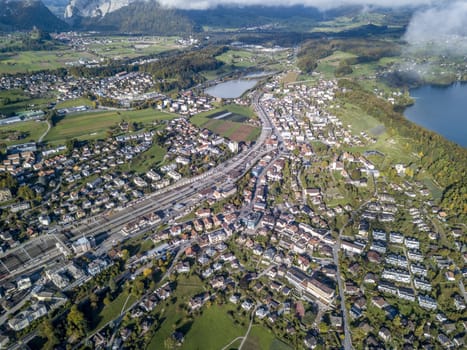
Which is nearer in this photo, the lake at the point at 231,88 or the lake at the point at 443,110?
the lake at the point at 443,110

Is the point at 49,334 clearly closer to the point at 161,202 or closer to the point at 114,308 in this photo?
the point at 114,308

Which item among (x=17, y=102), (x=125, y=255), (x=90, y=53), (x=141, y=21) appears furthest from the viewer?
(x=141, y=21)

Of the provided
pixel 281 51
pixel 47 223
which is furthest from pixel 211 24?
pixel 47 223

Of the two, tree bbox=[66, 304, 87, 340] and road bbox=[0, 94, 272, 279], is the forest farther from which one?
tree bbox=[66, 304, 87, 340]

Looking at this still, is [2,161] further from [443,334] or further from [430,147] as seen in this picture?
[430,147]

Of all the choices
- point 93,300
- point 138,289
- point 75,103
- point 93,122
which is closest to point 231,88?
point 75,103

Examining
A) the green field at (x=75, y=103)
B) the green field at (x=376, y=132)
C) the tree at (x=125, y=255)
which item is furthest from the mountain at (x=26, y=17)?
the tree at (x=125, y=255)

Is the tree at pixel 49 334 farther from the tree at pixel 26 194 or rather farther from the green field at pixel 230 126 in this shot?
the green field at pixel 230 126
